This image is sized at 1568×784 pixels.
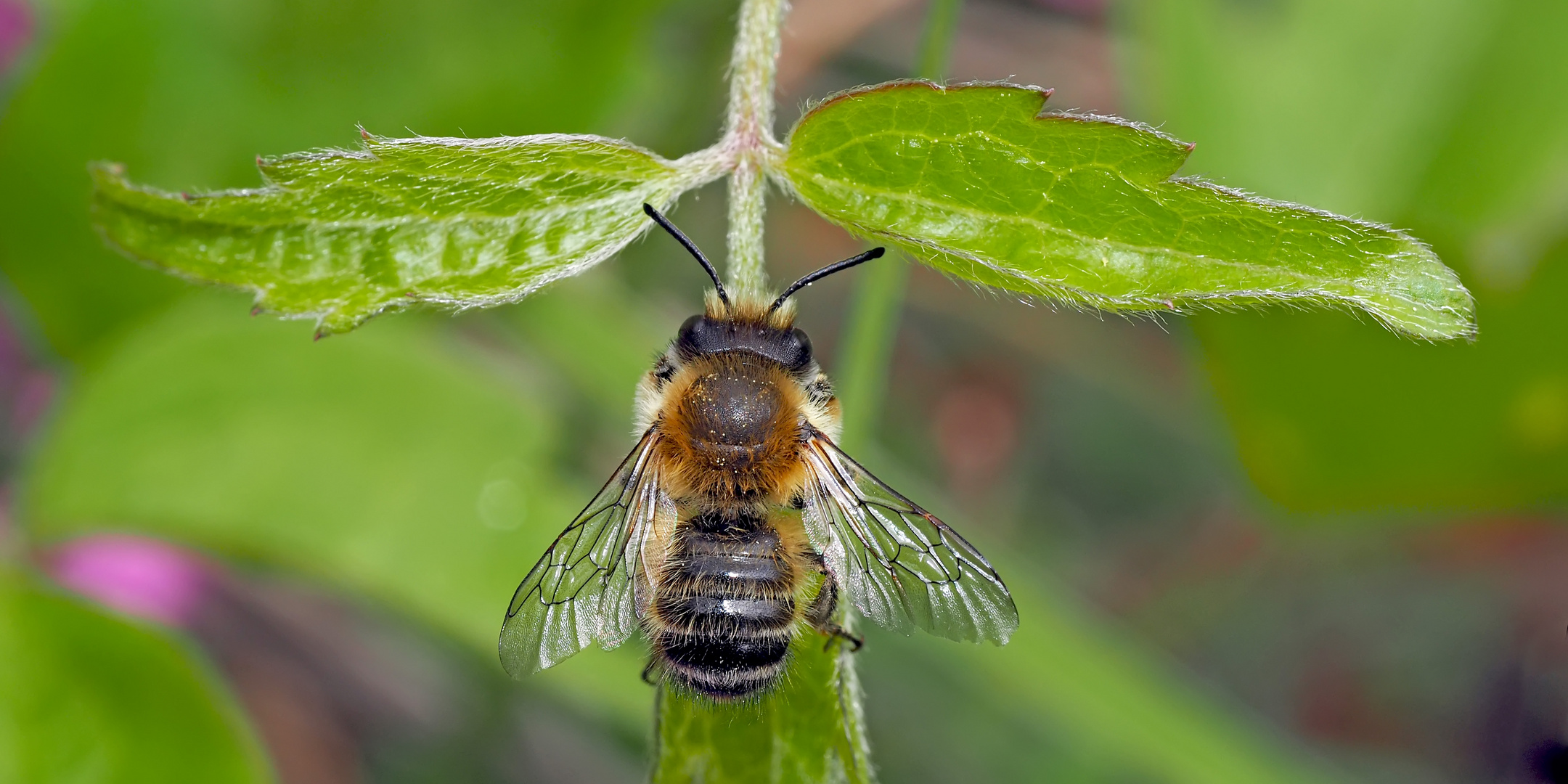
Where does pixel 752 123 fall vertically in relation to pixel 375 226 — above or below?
above

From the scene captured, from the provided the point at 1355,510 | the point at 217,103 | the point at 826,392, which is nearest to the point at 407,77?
the point at 217,103

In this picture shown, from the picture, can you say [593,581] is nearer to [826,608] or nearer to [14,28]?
[826,608]

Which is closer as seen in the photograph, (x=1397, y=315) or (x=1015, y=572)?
(x=1397, y=315)

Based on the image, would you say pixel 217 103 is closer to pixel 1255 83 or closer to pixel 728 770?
pixel 728 770

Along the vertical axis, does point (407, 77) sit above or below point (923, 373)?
below

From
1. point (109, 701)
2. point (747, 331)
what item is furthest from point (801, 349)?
point (109, 701)

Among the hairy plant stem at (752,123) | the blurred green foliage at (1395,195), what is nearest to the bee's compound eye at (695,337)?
the hairy plant stem at (752,123)
